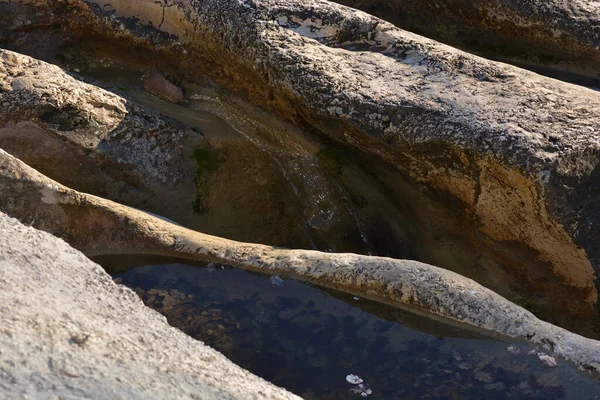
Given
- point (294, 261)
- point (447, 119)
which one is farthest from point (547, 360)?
point (447, 119)

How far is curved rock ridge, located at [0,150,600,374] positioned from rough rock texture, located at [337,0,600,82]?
5.24 ft

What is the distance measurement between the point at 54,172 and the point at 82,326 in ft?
4.74

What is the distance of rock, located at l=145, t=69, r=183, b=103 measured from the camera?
3285 mm

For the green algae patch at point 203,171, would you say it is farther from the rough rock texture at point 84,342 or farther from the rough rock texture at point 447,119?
the rough rock texture at point 84,342

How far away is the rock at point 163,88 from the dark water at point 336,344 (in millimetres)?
1070

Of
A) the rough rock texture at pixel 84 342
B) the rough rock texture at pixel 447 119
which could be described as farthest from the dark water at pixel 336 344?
the rough rock texture at pixel 447 119

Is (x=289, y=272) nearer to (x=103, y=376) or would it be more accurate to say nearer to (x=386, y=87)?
(x=386, y=87)

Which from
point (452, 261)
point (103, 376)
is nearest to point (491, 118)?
point (452, 261)

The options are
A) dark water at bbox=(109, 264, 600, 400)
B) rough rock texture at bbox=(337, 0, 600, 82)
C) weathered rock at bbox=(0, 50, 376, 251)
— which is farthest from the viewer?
rough rock texture at bbox=(337, 0, 600, 82)

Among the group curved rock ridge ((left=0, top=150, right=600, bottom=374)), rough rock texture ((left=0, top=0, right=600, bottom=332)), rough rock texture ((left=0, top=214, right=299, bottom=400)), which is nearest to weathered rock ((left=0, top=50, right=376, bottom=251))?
rough rock texture ((left=0, top=0, right=600, bottom=332))

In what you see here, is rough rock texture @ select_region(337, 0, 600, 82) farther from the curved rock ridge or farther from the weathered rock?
the curved rock ridge

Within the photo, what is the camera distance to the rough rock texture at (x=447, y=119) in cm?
253

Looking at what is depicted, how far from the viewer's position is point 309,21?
3010 millimetres

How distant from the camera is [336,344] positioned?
2133 mm
